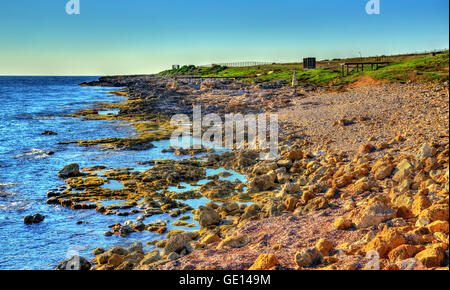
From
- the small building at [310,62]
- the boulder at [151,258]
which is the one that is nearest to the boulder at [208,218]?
the boulder at [151,258]

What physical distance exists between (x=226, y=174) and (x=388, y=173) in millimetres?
7423

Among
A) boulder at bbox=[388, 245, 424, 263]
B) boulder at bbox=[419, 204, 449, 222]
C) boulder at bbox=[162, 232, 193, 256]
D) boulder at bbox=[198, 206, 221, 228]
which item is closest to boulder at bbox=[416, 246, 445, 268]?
boulder at bbox=[388, 245, 424, 263]

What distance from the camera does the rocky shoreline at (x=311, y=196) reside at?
25.2ft

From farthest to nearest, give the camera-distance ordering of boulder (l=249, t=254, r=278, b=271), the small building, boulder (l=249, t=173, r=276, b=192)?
the small building
boulder (l=249, t=173, r=276, b=192)
boulder (l=249, t=254, r=278, b=271)

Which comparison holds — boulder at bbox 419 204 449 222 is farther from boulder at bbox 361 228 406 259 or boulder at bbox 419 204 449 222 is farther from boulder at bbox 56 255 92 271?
boulder at bbox 56 255 92 271

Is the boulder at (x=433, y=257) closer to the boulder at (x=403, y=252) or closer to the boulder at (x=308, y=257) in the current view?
the boulder at (x=403, y=252)

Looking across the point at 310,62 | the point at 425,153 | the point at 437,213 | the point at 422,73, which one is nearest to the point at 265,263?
the point at 437,213

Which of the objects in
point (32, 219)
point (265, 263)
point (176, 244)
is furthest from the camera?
point (32, 219)

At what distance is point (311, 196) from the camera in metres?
11.7

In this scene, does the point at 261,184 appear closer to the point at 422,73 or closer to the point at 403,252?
the point at 403,252

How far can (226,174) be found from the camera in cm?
1733

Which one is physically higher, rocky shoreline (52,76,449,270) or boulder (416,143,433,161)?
→ boulder (416,143,433,161)

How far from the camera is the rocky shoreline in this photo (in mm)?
7676
